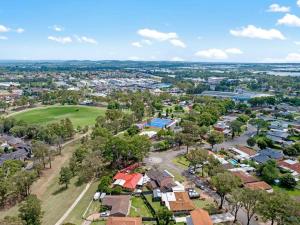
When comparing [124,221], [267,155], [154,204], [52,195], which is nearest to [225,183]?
→ [154,204]

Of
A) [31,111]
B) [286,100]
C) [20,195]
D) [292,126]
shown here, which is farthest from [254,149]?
[31,111]

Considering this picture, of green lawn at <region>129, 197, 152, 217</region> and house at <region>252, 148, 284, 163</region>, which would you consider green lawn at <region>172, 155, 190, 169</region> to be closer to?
house at <region>252, 148, 284, 163</region>

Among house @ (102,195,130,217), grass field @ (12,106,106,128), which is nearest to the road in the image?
house @ (102,195,130,217)

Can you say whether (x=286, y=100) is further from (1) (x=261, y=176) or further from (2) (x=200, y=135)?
(1) (x=261, y=176)

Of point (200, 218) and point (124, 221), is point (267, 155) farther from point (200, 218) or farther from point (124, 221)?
point (124, 221)

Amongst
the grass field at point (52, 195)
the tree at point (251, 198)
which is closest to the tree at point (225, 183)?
the tree at point (251, 198)
